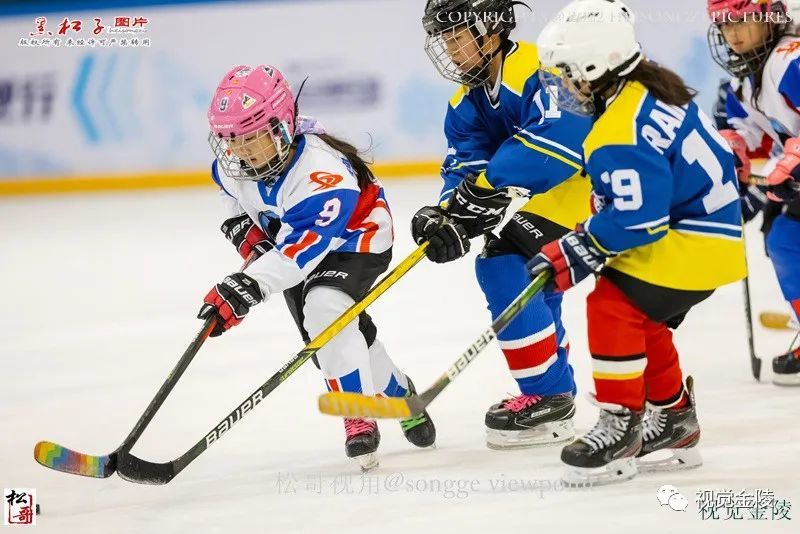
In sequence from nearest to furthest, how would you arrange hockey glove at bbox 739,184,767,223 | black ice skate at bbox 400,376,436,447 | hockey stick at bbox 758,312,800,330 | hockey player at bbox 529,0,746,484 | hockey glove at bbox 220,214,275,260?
hockey player at bbox 529,0,746,484
black ice skate at bbox 400,376,436,447
hockey glove at bbox 220,214,275,260
hockey glove at bbox 739,184,767,223
hockey stick at bbox 758,312,800,330

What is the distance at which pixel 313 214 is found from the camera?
2871 millimetres

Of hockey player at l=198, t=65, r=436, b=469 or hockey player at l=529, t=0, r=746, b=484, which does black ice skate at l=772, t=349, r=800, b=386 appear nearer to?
hockey player at l=529, t=0, r=746, b=484

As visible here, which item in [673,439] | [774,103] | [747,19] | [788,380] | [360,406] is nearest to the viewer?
[360,406]

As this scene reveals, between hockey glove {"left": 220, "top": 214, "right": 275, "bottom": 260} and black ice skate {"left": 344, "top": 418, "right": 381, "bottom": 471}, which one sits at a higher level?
hockey glove {"left": 220, "top": 214, "right": 275, "bottom": 260}

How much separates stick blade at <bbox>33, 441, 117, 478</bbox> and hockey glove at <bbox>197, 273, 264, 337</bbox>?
0.41 meters

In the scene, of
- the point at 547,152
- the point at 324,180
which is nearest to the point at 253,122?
the point at 324,180

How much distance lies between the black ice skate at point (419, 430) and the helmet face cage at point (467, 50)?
885 millimetres

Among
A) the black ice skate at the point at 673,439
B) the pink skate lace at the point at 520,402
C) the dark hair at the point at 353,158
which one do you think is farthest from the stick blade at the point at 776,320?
the dark hair at the point at 353,158

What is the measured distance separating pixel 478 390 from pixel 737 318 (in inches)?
48.1

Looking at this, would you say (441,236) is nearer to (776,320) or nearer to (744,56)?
(744,56)

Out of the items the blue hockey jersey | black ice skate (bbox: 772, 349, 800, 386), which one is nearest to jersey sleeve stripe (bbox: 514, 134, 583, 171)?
the blue hockey jersey

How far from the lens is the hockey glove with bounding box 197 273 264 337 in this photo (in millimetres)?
2797

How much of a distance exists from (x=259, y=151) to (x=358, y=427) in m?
0.73

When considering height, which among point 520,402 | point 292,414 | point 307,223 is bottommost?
point 292,414
